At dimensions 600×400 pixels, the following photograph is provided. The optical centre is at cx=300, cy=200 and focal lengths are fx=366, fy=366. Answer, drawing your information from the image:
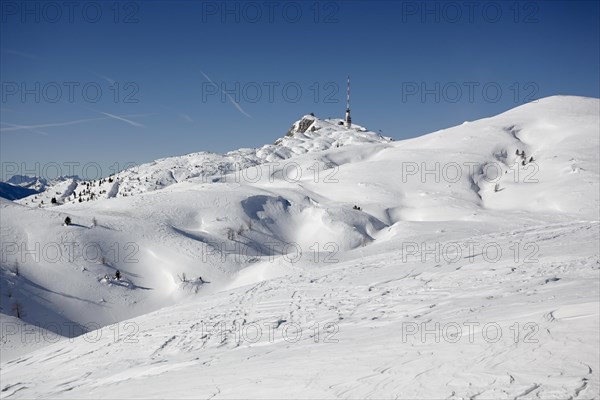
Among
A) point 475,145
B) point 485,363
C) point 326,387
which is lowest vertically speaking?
point 326,387

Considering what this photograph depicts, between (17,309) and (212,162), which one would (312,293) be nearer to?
(17,309)

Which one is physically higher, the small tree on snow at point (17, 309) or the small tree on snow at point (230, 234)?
the small tree on snow at point (230, 234)

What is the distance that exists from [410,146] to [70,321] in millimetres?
43675

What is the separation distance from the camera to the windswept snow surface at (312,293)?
5152mm

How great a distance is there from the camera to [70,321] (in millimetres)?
14094

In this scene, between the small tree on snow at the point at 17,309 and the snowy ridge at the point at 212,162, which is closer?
the small tree on snow at the point at 17,309

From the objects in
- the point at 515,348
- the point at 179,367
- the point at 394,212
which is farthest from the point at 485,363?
the point at 394,212

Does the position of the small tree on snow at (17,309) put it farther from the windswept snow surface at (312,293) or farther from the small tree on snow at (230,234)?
the small tree on snow at (230,234)

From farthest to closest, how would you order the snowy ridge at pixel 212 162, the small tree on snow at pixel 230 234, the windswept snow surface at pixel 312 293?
the snowy ridge at pixel 212 162, the small tree on snow at pixel 230 234, the windswept snow surface at pixel 312 293

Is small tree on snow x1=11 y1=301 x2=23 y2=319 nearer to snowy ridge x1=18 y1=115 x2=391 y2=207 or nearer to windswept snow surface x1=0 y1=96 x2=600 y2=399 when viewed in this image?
windswept snow surface x1=0 y1=96 x2=600 y2=399

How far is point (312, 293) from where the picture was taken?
1084 centimetres

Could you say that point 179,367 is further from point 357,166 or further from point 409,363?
point 357,166

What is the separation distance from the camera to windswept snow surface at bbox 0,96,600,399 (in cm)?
515

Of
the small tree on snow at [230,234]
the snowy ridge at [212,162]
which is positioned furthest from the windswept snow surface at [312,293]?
the snowy ridge at [212,162]
